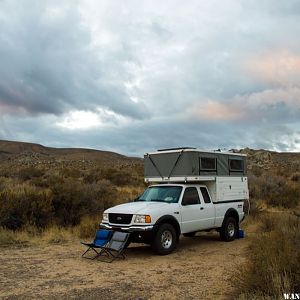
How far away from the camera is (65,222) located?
48.6 feet

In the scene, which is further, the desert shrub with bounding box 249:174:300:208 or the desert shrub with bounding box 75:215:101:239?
the desert shrub with bounding box 249:174:300:208

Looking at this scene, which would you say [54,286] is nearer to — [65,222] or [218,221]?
[218,221]

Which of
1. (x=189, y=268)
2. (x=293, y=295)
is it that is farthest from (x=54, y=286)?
(x=293, y=295)

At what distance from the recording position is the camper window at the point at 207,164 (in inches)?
481

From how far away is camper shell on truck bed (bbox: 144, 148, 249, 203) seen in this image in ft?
39.3

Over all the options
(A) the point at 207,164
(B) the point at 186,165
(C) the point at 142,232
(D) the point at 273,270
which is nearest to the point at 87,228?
(C) the point at 142,232

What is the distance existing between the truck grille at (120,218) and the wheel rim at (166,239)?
96 cm

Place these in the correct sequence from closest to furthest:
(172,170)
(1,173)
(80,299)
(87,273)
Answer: (80,299) → (87,273) → (172,170) → (1,173)

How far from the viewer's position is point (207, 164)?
12.4m

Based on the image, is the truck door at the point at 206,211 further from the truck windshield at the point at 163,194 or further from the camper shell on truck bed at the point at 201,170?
the truck windshield at the point at 163,194

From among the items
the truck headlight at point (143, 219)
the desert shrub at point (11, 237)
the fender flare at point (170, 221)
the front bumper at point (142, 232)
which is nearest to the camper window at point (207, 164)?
the fender flare at point (170, 221)

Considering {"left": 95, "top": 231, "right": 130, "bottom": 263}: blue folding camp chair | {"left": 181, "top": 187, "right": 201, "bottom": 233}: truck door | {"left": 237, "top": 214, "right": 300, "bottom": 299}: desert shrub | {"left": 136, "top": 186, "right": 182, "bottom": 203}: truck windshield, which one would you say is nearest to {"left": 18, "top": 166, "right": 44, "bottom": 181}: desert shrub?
{"left": 136, "top": 186, "right": 182, "bottom": 203}: truck windshield

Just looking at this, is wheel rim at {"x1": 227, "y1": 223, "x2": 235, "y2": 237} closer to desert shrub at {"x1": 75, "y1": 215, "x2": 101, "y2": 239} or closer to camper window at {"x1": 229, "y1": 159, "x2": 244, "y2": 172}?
camper window at {"x1": 229, "y1": 159, "x2": 244, "y2": 172}

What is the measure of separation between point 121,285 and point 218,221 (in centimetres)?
550
